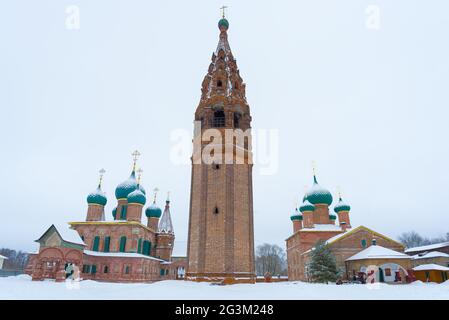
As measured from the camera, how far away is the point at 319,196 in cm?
3272

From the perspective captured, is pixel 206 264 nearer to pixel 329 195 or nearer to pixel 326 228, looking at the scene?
pixel 326 228

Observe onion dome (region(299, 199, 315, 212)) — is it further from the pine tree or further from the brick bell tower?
the brick bell tower

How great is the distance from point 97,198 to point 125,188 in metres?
3.17

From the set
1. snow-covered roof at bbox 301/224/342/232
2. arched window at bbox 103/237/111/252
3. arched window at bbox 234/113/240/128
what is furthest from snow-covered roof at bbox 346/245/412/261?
arched window at bbox 103/237/111/252

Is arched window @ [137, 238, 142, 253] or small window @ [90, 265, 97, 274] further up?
arched window @ [137, 238, 142, 253]

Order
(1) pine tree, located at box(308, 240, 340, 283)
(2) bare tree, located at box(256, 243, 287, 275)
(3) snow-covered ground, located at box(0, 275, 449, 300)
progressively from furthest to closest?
(2) bare tree, located at box(256, 243, 287, 275)
(1) pine tree, located at box(308, 240, 340, 283)
(3) snow-covered ground, located at box(0, 275, 449, 300)

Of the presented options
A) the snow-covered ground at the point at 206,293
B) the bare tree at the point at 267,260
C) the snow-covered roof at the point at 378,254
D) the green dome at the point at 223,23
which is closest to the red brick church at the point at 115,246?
the snow-covered ground at the point at 206,293

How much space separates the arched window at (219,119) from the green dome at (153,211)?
18.5m

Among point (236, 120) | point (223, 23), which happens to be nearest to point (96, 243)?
point (236, 120)

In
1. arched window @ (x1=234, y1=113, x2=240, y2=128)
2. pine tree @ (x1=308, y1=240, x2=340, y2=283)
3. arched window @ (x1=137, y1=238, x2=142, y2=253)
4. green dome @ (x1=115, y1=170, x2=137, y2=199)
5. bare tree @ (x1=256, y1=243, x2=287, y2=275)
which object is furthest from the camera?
bare tree @ (x1=256, y1=243, x2=287, y2=275)

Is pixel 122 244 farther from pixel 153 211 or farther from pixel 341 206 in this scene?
pixel 341 206

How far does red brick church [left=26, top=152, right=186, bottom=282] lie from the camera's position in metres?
22.8
